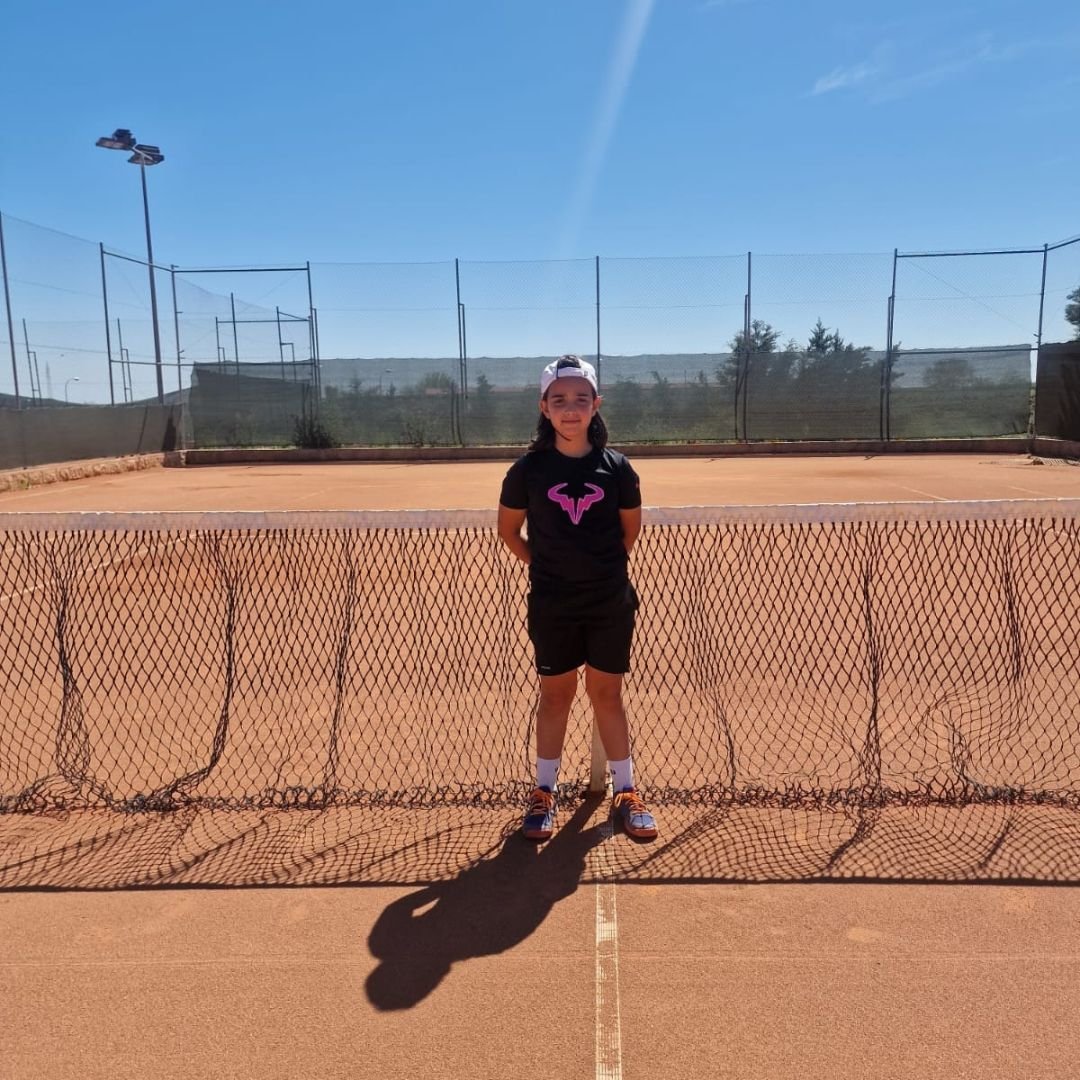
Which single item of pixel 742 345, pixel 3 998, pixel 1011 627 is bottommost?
pixel 3 998

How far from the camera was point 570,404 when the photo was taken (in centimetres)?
290

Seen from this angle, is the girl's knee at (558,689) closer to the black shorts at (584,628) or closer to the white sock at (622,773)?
the black shorts at (584,628)

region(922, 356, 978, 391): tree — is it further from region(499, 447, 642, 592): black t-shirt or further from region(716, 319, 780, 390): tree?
region(499, 447, 642, 592): black t-shirt

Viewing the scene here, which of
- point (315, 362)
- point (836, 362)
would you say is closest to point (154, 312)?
point (315, 362)

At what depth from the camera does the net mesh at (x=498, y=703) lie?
3.38m

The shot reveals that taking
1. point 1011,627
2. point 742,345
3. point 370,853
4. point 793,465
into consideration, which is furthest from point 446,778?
point 742,345

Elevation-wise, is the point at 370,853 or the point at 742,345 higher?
the point at 742,345

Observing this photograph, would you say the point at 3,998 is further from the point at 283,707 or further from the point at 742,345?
the point at 742,345

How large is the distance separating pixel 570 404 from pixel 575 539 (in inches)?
17.0

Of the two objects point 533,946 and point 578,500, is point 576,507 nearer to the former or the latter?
point 578,500

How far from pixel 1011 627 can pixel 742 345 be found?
2171 cm

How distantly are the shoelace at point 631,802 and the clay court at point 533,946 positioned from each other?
0.34 feet

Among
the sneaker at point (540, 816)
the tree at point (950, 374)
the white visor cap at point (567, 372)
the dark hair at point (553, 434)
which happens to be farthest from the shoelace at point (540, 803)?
the tree at point (950, 374)

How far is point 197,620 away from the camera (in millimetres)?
5996
